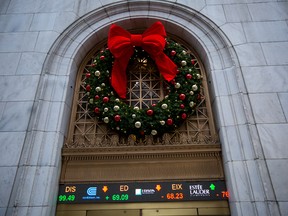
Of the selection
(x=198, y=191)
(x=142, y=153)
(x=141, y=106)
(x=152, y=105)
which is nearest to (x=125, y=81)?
(x=141, y=106)

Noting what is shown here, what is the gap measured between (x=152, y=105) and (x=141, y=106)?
50cm

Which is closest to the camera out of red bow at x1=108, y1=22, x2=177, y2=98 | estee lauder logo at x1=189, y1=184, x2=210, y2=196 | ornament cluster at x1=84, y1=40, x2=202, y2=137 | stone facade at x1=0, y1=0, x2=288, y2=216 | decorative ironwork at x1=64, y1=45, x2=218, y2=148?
stone facade at x1=0, y1=0, x2=288, y2=216

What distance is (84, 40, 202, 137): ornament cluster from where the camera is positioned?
586cm

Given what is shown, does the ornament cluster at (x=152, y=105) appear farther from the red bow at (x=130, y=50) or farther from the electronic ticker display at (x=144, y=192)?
the electronic ticker display at (x=144, y=192)

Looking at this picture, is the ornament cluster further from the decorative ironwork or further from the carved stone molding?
the carved stone molding

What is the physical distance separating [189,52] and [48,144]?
5.26 metres

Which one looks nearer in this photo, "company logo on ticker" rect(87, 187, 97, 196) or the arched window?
"company logo on ticker" rect(87, 187, 97, 196)

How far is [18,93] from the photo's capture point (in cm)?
625

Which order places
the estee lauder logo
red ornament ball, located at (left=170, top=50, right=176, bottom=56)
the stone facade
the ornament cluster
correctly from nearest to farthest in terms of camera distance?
the stone facade < the estee lauder logo < the ornament cluster < red ornament ball, located at (left=170, top=50, right=176, bottom=56)

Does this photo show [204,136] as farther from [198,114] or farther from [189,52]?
[189,52]

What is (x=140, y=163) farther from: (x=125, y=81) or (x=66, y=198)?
(x=125, y=81)

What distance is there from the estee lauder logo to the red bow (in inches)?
118

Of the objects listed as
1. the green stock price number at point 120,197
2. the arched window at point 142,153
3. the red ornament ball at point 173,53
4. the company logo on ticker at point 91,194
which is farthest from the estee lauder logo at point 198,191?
the red ornament ball at point 173,53

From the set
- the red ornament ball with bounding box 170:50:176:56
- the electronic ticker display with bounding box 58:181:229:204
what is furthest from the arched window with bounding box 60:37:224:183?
the red ornament ball with bounding box 170:50:176:56
